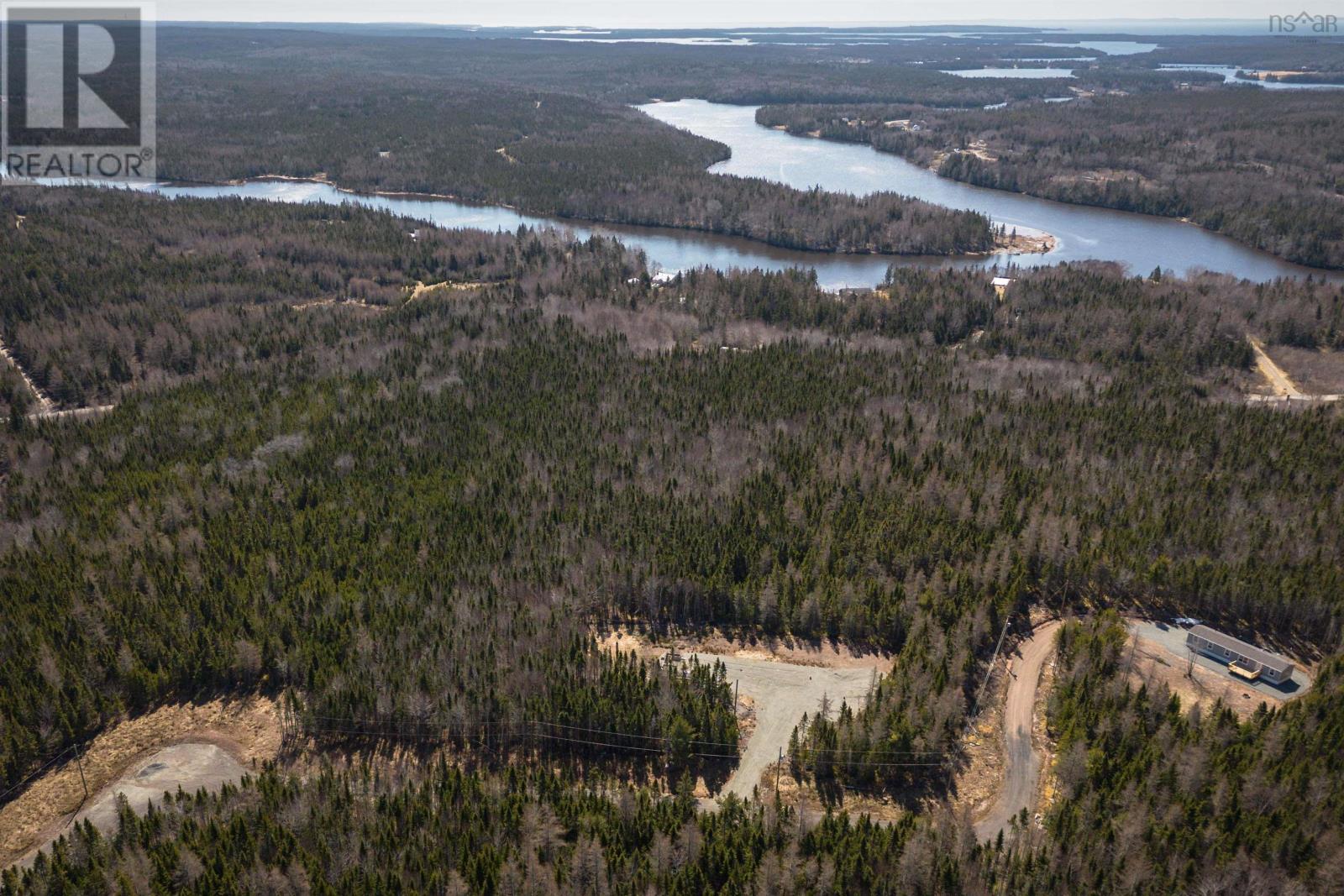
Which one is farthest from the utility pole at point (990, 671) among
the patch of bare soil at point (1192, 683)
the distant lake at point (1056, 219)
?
the distant lake at point (1056, 219)

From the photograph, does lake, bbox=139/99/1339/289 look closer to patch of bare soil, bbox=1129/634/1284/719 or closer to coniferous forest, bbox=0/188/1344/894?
coniferous forest, bbox=0/188/1344/894

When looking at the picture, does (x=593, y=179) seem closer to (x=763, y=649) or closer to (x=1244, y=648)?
(x=763, y=649)

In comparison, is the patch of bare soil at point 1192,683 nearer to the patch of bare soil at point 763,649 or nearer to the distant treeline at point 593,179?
the patch of bare soil at point 763,649

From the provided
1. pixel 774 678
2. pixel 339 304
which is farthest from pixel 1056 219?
pixel 774 678

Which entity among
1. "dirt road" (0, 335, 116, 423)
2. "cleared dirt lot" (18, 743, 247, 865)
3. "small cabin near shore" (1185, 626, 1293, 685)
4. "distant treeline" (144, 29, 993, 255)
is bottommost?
"cleared dirt lot" (18, 743, 247, 865)

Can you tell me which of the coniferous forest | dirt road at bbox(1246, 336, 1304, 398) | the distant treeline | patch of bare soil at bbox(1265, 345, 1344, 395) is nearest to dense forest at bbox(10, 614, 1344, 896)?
the coniferous forest

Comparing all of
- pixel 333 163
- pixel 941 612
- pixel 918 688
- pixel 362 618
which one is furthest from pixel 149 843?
pixel 333 163

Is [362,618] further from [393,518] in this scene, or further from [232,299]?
[232,299]
